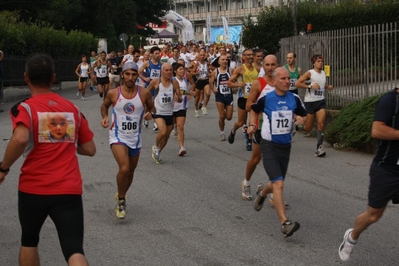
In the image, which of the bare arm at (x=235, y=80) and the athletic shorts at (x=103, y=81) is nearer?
the bare arm at (x=235, y=80)

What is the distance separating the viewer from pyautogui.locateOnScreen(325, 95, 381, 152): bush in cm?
1281

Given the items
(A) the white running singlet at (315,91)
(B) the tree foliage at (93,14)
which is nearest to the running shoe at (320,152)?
(A) the white running singlet at (315,91)

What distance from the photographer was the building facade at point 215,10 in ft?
319

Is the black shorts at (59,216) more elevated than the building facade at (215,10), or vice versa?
the building facade at (215,10)

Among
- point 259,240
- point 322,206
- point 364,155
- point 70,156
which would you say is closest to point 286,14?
point 364,155

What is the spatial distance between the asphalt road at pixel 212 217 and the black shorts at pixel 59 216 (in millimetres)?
1699

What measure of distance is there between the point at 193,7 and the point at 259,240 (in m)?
106

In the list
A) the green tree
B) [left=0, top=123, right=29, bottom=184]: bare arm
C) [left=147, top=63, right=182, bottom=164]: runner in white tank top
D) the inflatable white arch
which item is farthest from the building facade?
[left=0, top=123, right=29, bottom=184]: bare arm

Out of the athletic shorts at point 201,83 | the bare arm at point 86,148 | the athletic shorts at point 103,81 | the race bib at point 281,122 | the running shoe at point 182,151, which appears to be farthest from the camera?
the athletic shorts at point 103,81

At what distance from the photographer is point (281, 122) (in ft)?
24.7

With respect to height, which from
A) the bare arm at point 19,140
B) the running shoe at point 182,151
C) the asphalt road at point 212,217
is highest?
the bare arm at point 19,140

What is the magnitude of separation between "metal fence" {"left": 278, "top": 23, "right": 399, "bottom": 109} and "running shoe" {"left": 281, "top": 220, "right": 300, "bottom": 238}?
765 centimetres

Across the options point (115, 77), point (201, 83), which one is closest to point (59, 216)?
point (201, 83)

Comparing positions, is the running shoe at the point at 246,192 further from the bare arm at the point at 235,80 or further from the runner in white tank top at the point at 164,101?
the bare arm at the point at 235,80
